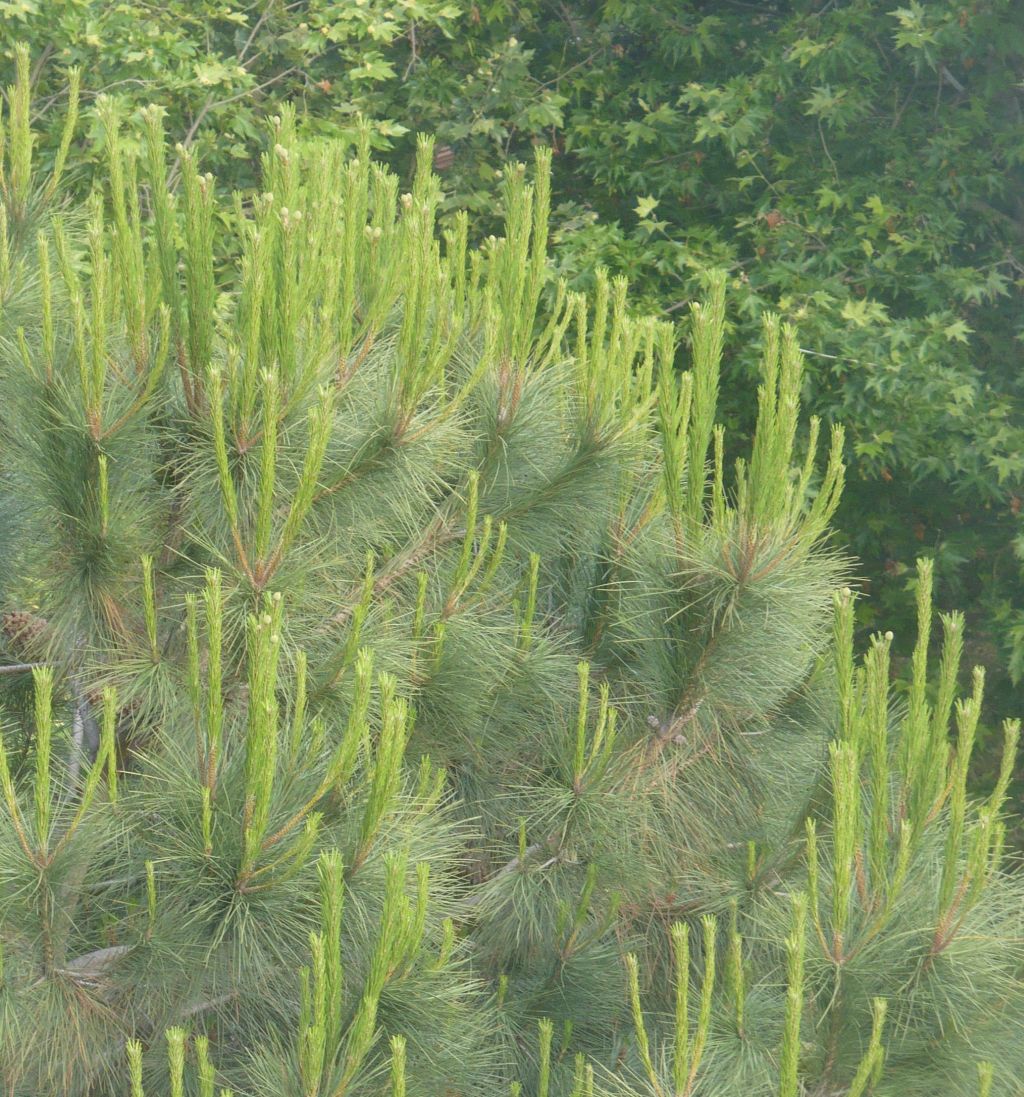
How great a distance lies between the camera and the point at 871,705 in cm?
186

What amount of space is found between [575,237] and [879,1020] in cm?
494

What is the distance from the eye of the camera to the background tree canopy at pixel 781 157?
583 cm

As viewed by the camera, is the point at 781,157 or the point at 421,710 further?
the point at 781,157

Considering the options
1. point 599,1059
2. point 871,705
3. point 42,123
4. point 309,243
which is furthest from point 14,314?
point 42,123

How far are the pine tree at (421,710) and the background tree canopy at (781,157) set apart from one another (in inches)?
131

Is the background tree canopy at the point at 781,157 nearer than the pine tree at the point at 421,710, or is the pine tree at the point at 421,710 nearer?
the pine tree at the point at 421,710

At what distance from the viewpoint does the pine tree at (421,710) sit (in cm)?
186

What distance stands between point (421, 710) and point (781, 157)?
4882mm

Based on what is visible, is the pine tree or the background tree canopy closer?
the pine tree

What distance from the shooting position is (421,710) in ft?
7.87

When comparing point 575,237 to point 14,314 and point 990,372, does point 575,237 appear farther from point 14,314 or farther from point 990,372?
point 14,314

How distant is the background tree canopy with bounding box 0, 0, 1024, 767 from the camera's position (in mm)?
5832

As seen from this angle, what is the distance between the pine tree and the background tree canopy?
10.9 feet

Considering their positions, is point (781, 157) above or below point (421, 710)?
above
